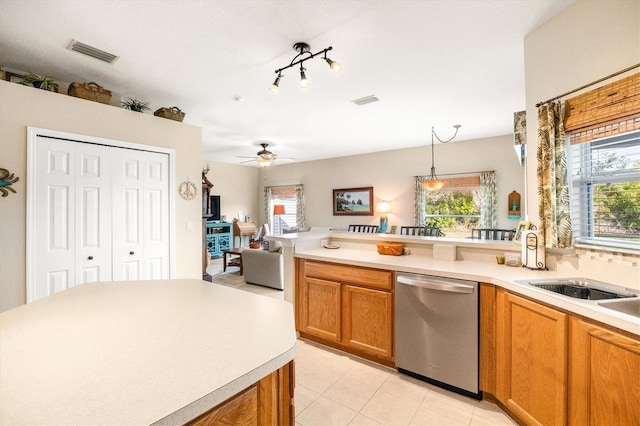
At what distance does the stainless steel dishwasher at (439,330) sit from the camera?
2010mm

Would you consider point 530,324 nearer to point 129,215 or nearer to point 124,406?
point 124,406

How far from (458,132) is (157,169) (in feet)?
15.8

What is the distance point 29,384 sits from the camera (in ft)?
2.28

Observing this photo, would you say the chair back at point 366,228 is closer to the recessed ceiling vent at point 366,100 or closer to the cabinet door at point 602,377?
the recessed ceiling vent at point 366,100

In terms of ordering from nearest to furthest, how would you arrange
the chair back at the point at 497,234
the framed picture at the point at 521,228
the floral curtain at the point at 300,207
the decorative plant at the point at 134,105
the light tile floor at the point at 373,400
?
the light tile floor at the point at 373,400
the framed picture at the point at 521,228
the decorative plant at the point at 134,105
the chair back at the point at 497,234
the floral curtain at the point at 300,207

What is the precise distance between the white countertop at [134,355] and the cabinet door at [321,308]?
143cm

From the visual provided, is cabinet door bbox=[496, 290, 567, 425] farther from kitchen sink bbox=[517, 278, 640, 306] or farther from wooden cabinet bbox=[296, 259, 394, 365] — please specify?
wooden cabinet bbox=[296, 259, 394, 365]

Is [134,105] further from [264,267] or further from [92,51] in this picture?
[264,267]

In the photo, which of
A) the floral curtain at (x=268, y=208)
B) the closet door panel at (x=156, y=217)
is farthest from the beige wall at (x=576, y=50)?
the floral curtain at (x=268, y=208)

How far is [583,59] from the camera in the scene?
6.19 ft

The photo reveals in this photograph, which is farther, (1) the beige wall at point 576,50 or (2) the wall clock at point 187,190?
(2) the wall clock at point 187,190

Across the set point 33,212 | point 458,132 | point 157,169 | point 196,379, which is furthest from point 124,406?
point 458,132

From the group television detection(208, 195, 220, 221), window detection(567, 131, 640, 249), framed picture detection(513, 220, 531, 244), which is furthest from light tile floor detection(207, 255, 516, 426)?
television detection(208, 195, 220, 221)

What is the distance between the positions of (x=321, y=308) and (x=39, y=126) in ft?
9.86
